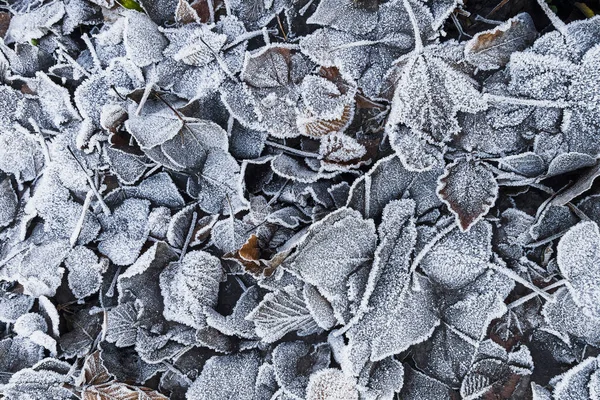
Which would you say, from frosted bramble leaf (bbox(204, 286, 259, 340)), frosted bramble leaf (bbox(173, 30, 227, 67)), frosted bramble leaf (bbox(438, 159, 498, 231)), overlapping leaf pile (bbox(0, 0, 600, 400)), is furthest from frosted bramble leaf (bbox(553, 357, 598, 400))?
frosted bramble leaf (bbox(173, 30, 227, 67))

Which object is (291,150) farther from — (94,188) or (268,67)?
(94,188)

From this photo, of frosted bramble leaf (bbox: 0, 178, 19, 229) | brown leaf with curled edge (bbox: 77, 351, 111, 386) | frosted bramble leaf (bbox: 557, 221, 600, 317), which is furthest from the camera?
frosted bramble leaf (bbox: 0, 178, 19, 229)

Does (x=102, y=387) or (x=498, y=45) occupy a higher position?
(x=498, y=45)

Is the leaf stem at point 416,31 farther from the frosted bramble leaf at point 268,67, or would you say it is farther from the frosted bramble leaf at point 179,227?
the frosted bramble leaf at point 179,227

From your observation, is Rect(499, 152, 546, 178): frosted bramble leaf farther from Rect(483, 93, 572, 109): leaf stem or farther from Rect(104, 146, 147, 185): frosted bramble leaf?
Rect(104, 146, 147, 185): frosted bramble leaf

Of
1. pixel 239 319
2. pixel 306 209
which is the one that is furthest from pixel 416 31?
pixel 239 319

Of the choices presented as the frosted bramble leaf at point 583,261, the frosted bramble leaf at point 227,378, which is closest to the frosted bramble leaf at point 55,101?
the frosted bramble leaf at point 227,378
